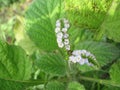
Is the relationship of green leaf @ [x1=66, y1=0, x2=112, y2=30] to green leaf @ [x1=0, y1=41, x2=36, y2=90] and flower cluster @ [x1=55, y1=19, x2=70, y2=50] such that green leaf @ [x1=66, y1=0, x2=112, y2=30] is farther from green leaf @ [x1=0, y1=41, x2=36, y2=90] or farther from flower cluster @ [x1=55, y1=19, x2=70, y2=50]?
green leaf @ [x1=0, y1=41, x2=36, y2=90]

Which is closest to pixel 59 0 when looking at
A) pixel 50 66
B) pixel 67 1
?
pixel 67 1

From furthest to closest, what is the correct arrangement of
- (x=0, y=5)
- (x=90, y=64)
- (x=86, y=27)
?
1. (x=0, y=5)
2. (x=86, y=27)
3. (x=90, y=64)

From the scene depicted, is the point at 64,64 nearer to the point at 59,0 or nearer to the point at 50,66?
the point at 50,66

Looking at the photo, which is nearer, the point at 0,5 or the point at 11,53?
the point at 11,53

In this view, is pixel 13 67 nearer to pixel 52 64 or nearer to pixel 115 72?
pixel 52 64

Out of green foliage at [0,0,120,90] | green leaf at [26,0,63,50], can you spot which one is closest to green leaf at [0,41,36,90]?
green foliage at [0,0,120,90]

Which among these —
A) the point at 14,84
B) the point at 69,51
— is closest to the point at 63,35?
the point at 69,51
